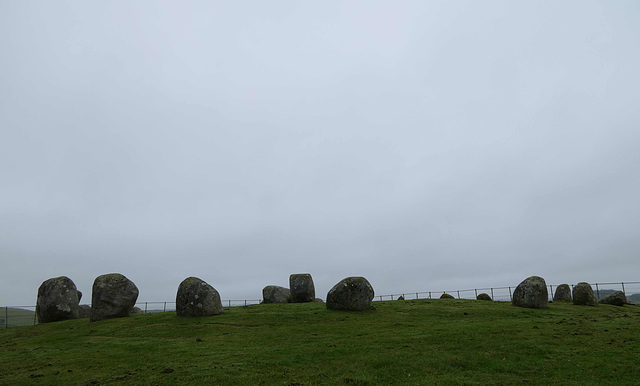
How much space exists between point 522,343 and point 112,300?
86.0ft

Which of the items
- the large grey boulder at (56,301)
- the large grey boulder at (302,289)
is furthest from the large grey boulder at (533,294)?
the large grey boulder at (56,301)

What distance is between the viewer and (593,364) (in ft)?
41.5

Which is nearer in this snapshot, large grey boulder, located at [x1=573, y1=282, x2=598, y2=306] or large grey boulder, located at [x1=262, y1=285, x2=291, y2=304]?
large grey boulder, located at [x1=573, y1=282, x2=598, y2=306]

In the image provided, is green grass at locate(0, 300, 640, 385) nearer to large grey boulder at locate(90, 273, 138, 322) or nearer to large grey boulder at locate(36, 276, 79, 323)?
large grey boulder at locate(90, 273, 138, 322)

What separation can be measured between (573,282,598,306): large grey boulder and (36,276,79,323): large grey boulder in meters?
43.5

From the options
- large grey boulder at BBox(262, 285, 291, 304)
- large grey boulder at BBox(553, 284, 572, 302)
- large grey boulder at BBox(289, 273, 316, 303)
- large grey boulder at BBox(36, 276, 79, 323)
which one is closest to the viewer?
large grey boulder at BBox(36, 276, 79, 323)

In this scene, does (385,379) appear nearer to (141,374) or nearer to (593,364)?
(593,364)

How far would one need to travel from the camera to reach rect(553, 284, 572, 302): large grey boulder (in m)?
39.8

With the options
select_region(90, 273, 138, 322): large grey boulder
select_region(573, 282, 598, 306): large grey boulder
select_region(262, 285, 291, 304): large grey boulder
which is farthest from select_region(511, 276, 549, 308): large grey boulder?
select_region(90, 273, 138, 322): large grey boulder

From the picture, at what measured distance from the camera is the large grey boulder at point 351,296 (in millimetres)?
27139

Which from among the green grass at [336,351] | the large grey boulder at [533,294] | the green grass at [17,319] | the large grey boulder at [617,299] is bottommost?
the green grass at [17,319]

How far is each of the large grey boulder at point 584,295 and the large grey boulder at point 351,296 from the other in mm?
20261

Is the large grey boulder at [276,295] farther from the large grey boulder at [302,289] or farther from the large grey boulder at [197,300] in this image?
the large grey boulder at [197,300]

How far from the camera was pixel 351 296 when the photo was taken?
27266 millimetres
